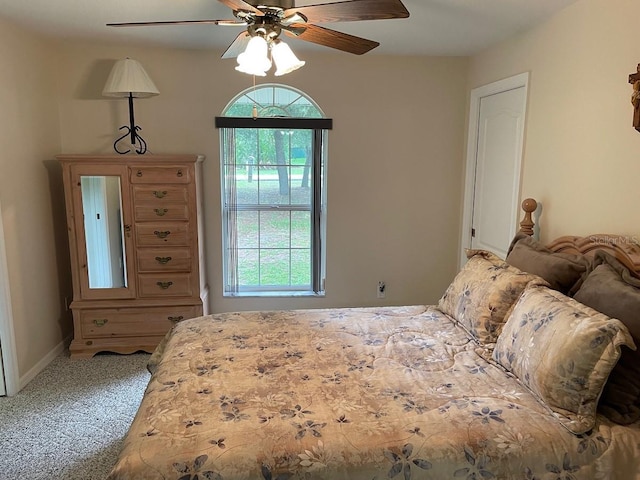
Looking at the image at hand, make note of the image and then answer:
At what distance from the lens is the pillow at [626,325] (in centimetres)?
162

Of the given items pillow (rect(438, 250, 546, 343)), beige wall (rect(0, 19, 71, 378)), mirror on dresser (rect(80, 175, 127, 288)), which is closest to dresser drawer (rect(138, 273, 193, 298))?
mirror on dresser (rect(80, 175, 127, 288))

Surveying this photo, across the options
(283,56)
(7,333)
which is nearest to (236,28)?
(283,56)

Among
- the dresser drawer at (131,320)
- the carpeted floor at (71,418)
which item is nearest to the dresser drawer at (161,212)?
the dresser drawer at (131,320)

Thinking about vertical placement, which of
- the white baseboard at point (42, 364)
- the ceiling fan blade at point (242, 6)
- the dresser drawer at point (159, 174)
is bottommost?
the white baseboard at point (42, 364)

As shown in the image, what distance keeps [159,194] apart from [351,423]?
2.36 m

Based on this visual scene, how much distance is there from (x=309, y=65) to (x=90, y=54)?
65.1 inches

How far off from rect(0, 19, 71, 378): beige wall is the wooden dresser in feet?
0.67

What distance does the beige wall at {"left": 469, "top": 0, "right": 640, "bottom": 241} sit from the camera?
2.16 metres

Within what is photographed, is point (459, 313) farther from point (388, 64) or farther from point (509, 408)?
point (388, 64)

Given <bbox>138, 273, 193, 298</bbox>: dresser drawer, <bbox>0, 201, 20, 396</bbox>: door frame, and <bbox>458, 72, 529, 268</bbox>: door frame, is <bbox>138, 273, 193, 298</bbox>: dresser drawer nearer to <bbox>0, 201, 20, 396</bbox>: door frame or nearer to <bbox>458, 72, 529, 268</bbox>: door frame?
<bbox>0, 201, 20, 396</bbox>: door frame

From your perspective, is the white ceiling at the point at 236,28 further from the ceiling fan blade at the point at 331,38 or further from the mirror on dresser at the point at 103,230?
the mirror on dresser at the point at 103,230

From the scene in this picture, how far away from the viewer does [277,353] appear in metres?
2.10

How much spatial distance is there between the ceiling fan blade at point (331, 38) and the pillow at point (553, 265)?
1.31 m

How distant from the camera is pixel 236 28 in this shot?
303cm
